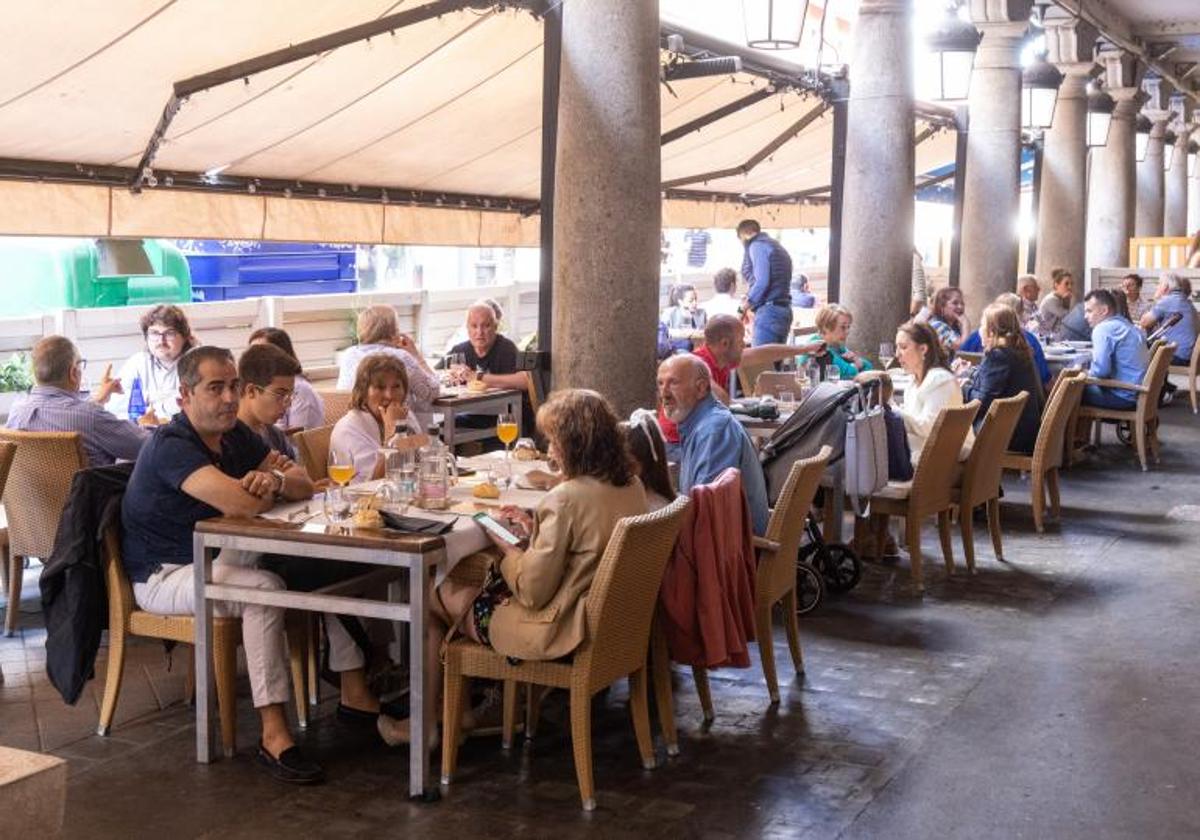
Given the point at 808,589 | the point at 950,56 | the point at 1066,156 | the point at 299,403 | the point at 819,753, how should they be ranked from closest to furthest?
1. the point at 819,753
2. the point at 808,589
3. the point at 299,403
4. the point at 950,56
5. the point at 1066,156

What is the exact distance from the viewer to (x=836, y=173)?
423 inches

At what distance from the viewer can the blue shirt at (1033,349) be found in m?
9.82

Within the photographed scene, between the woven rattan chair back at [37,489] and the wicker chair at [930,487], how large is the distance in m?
3.29

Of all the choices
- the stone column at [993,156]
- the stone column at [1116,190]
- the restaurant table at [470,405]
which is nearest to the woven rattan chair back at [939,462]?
the restaurant table at [470,405]

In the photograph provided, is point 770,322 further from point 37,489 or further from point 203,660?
point 203,660

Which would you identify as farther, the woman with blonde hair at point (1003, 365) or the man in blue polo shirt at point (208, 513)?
the woman with blonde hair at point (1003, 365)

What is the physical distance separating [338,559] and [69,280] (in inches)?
464

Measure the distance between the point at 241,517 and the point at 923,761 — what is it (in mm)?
2088

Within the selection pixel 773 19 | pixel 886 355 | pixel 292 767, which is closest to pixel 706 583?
pixel 292 767

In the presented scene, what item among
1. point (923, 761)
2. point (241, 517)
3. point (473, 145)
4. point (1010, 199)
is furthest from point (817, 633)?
point (1010, 199)

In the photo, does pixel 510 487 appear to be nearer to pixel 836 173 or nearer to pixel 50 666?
pixel 50 666

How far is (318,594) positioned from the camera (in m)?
4.27

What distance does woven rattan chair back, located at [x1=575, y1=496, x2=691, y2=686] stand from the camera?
4.05m

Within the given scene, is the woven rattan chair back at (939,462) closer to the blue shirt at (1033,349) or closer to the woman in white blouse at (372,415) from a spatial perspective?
the woman in white blouse at (372,415)
